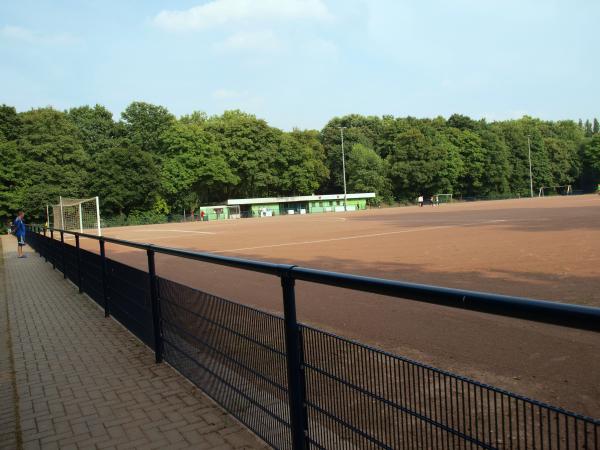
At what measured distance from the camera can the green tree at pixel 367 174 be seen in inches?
3460

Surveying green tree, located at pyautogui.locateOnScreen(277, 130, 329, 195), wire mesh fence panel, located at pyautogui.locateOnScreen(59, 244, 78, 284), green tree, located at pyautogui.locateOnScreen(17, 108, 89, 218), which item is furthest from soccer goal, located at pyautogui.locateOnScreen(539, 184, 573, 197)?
wire mesh fence panel, located at pyautogui.locateOnScreen(59, 244, 78, 284)

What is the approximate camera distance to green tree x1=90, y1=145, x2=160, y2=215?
2566 inches

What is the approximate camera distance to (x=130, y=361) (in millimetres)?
5746

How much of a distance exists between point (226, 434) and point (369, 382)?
1.74 m

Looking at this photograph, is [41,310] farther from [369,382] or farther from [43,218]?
[43,218]

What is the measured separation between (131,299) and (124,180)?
6382 cm

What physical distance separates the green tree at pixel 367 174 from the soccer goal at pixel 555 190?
125 ft

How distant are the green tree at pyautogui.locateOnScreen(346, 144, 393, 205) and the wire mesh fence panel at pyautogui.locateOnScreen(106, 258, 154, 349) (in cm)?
8119

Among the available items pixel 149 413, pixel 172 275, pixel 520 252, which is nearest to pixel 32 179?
pixel 172 275

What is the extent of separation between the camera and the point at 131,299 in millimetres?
6488

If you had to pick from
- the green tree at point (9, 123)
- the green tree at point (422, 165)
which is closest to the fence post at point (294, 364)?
the green tree at point (9, 123)

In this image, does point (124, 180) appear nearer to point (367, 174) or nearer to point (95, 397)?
point (367, 174)

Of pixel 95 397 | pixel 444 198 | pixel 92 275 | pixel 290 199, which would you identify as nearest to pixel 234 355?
pixel 95 397

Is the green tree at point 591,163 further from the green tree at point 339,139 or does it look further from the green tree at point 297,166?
the green tree at point 297,166
